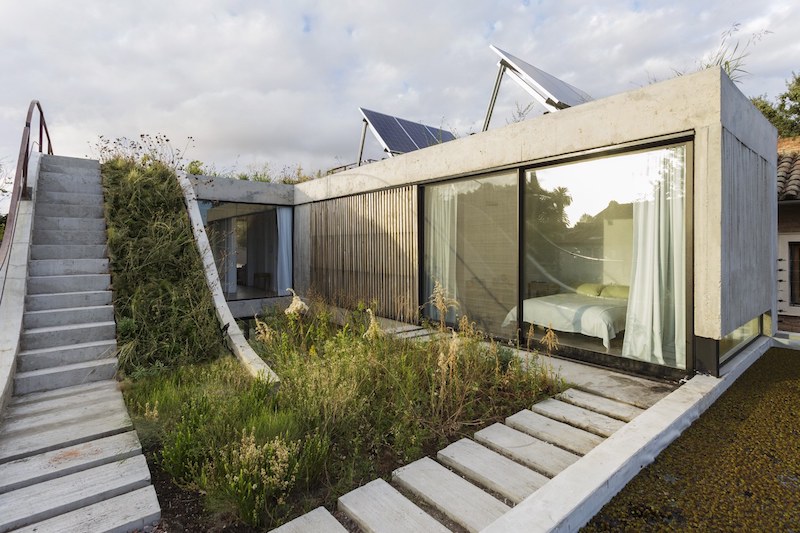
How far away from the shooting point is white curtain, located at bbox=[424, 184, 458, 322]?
554 cm

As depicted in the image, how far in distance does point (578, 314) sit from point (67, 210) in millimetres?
7214

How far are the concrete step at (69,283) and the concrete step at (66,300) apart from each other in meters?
0.11

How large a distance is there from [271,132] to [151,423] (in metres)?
20.2

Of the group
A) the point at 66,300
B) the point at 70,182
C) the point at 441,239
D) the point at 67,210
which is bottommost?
the point at 66,300

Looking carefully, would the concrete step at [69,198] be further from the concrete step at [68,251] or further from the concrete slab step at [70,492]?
the concrete slab step at [70,492]

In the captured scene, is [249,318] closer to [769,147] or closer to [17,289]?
[17,289]

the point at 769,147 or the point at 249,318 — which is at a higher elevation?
the point at 769,147

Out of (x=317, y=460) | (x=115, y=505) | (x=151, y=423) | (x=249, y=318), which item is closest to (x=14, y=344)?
(x=151, y=423)

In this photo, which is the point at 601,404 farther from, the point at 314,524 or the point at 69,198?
the point at 69,198

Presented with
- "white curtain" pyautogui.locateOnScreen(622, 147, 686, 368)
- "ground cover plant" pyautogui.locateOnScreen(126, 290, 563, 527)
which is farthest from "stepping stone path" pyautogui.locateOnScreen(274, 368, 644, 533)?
"white curtain" pyautogui.locateOnScreen(622, 147, 686, 368)

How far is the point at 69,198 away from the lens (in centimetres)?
594

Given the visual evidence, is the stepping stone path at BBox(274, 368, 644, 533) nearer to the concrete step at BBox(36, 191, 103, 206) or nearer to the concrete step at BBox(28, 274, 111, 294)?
the concrete step at BBox(28, 274, 111, 294)

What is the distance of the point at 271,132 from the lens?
20.6 meters

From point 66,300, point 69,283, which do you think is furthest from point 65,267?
point 66,300
